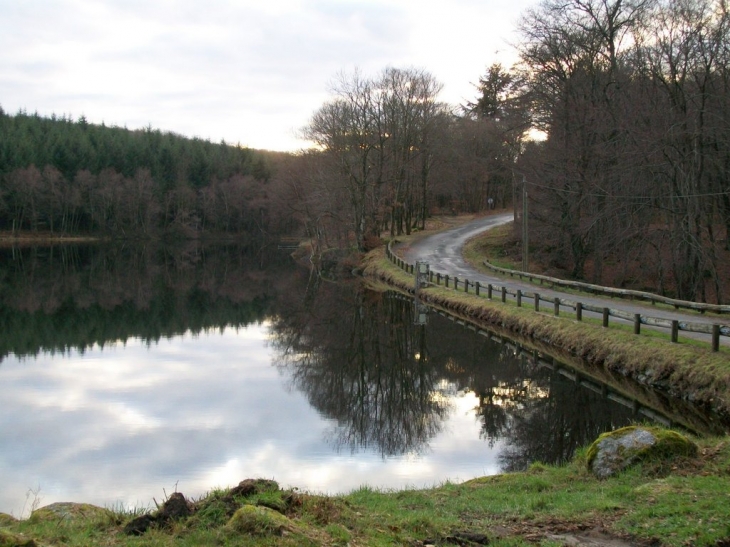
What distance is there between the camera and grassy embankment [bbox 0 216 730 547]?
6.27 meters

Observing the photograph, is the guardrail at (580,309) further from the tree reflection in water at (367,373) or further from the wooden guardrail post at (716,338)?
the tree reflection in water at (367,373)

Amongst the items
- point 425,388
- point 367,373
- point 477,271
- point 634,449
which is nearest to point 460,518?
point 634,449

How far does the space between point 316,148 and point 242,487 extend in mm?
58469

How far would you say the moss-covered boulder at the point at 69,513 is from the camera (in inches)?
291

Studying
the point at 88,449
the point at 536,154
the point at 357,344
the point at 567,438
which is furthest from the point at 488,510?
the point at 536,154

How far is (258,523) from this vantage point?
6.14 metres

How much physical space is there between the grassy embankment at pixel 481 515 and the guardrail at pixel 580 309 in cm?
707

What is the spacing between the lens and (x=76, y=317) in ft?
106

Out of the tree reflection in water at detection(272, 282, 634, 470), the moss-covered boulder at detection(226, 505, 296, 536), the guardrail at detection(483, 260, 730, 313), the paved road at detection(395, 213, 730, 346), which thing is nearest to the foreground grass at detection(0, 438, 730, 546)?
the moss-covered boulder at detection(226, 505, 296, 536)

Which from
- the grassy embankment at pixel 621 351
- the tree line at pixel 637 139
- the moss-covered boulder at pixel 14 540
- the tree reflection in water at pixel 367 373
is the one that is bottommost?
the tree reflection in water at pixel 367 373

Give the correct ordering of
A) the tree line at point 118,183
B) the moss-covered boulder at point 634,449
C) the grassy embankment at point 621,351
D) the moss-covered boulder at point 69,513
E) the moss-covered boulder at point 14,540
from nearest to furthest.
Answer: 1. the moss-covered boulder at point 14,540
2. the moss-covered boulder at point 69,513
3. the moss-covered boulder at point 634,449
4. the grassy embankment at point 621,351
5. the tree line at point 118,183

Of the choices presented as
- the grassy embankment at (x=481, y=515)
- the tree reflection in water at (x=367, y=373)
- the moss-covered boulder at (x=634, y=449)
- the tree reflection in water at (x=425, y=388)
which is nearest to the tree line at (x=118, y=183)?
the tree reflection in water at (x=367, y=373)

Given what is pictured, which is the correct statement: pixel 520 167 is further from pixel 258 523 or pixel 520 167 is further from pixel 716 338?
pixel 258 523

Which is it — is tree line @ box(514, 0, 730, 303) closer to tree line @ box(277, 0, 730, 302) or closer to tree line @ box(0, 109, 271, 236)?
tree line @ box(277, 0, 730, 302)
